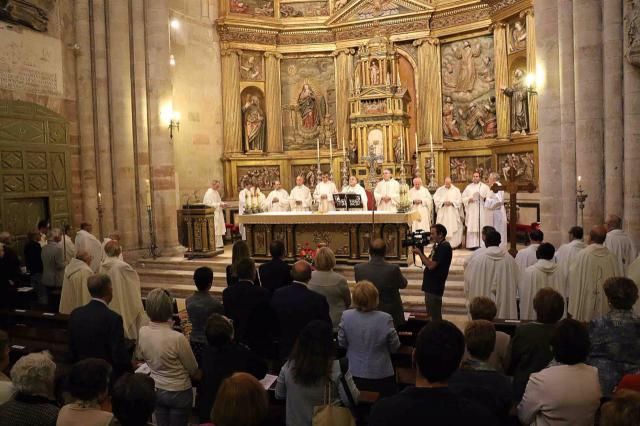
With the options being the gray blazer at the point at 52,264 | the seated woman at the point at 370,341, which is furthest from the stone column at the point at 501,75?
the seated woman at the point at 370,341

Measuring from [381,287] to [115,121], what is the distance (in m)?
10.6

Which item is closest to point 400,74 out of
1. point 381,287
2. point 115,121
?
point 115,121

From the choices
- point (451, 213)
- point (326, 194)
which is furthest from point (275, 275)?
point (451, 213)

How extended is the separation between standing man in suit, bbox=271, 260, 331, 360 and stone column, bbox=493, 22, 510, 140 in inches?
500

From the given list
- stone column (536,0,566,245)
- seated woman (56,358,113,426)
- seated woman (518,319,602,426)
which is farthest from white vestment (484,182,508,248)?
seated woman (56,358,113,426)

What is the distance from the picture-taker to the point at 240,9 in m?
19.5

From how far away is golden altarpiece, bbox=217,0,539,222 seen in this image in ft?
57.8

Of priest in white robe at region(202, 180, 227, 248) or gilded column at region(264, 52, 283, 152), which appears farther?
gilded column at region(264, 52, 283, 152)

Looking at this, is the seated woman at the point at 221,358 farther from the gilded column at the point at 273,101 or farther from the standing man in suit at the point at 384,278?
the gilded column at the point at 273,101

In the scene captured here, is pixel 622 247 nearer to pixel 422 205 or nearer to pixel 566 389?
pixel 566 389

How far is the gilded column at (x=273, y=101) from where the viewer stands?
20.0 m

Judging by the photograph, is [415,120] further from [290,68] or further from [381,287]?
[381,287]

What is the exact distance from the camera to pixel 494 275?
7.80 meters

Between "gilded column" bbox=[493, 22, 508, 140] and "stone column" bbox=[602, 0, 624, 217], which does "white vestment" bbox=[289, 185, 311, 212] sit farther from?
"stone column" bbox=[602, 0, 624, 217]
